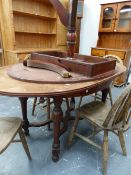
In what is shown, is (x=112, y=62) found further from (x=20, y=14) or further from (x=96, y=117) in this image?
(x=20, y=14)

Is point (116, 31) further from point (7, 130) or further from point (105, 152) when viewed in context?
point (7, 130)

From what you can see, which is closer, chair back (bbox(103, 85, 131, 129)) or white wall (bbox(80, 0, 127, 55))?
chair back (bbox(103, 85, 131, 129))

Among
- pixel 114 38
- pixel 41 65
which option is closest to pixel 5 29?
pixel 41 65

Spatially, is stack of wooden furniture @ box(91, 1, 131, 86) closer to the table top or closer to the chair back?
the chair back

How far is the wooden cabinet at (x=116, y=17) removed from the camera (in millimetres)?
3217

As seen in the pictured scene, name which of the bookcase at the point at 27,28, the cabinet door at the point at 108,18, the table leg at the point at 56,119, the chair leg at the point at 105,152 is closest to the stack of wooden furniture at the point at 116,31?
the cabinet door at the point at 108,18

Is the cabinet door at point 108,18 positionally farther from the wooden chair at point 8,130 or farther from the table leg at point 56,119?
the wooden chair at point 8,130

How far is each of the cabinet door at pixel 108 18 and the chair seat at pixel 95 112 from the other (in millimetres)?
2433

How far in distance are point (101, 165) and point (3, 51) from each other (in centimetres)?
282

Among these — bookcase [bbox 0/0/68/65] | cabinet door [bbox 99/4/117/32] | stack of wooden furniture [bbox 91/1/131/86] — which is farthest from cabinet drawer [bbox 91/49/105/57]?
bookcase [bbox 0/0/68/65]

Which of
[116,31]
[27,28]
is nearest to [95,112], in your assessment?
[116,31]

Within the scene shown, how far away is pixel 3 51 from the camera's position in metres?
3.23

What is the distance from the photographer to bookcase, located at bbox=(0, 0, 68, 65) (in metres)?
3.03

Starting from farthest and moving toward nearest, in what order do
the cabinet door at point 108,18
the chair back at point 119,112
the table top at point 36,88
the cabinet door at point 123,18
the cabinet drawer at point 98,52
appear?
the cabinet drawer at point 98,52, the cabinet door at point 108,18, the cabinet door at point 123,18, the chair back at point 119,112, the table top at point 36,88
